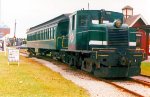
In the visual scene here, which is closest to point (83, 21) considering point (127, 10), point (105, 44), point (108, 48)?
point (105, 44)

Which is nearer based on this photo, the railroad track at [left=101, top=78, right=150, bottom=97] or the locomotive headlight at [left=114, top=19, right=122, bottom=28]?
the railroad track at [left=101, top=78, right=150, bottom=97]

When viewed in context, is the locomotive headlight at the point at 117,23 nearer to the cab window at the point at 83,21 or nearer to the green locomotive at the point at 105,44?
the green locomotive at the point at 105,44

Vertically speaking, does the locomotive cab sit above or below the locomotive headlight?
below

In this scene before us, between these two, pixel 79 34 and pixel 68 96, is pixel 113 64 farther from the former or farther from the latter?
pixel 68 96

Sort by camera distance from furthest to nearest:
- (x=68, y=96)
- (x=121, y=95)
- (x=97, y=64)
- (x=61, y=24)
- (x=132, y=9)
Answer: (x=132, y=9) → (x=61, y=24) → (x=97, y=64) → (x=121, y=95) → (x=68, y=96)

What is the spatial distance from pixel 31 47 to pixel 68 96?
31.3m

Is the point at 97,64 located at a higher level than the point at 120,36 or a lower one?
lower

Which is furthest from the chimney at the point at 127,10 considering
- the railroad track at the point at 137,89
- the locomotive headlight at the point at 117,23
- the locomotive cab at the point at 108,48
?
the railroad track at the point at 137,89

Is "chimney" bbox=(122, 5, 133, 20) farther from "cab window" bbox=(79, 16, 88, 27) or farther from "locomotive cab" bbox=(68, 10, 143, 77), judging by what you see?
"locomotive cab" bbox=(68, 10, 143, 77)

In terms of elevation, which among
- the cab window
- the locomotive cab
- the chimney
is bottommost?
the locomotive cab

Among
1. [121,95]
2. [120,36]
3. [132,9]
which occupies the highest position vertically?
[132,9]

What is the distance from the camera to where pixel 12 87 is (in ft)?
42.7

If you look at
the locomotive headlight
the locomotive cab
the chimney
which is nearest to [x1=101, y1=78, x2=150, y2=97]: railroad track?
the locomotive cab

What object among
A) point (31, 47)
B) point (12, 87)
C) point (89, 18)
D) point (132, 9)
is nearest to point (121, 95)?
point (12, 87)
